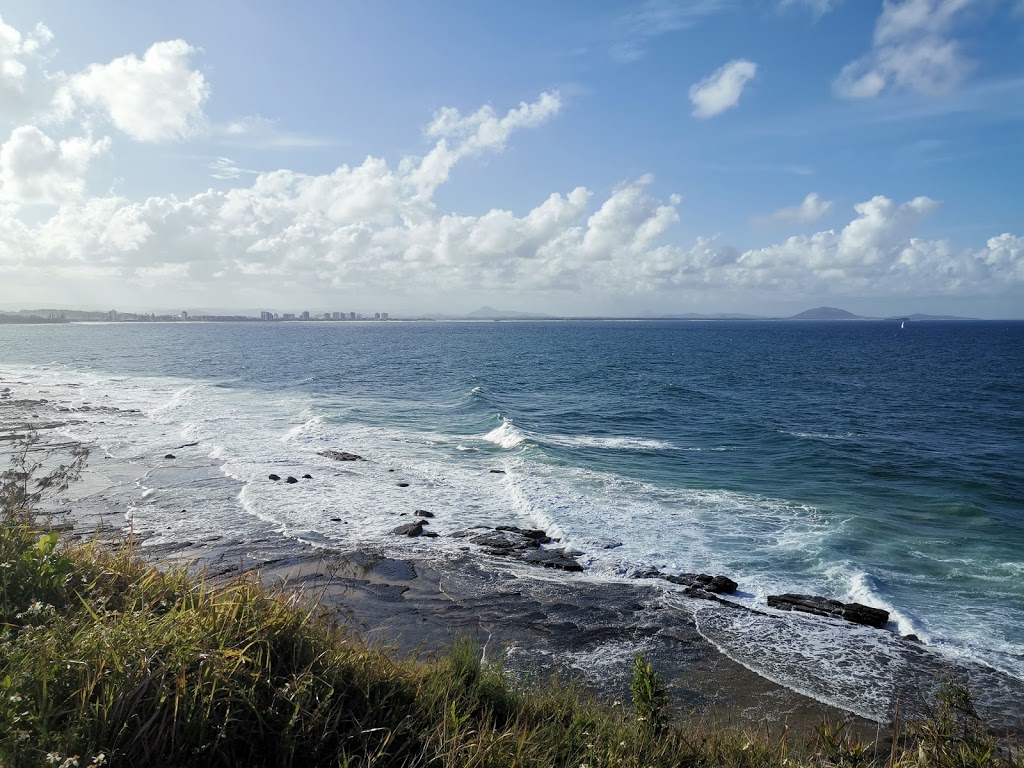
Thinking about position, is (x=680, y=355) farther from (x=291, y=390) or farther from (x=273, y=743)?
(x=273, y=743)

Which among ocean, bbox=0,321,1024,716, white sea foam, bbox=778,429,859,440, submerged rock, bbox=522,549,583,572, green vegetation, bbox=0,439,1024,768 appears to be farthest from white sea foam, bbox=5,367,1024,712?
green vegetation, bbox=0,439,1024,768

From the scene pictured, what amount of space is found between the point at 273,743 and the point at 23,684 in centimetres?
166

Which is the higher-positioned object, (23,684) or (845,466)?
(23,684)

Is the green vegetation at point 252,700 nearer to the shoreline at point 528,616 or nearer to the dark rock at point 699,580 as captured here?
the shoreline at point 528,616

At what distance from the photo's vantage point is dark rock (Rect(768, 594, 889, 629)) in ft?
43.5

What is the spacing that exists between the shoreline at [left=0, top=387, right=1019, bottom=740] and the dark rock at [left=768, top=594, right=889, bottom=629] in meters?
2.21

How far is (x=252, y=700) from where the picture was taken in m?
4.62

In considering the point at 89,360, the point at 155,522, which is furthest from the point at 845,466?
the point at 89,360

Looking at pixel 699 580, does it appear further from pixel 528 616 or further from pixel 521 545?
pixel 521 545

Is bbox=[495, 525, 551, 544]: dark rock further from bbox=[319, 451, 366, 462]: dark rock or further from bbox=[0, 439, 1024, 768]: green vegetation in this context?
bbox=[0, 439, 1024, 768]: green vegetation

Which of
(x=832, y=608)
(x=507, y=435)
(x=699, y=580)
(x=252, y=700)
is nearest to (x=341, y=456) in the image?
(x=507, y=435)

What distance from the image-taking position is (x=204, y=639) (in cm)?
493

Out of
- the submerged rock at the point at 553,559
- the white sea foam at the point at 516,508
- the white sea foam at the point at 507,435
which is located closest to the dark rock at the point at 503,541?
the submerged rock at the point at 553,559

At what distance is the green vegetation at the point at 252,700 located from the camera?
4.17 meters
